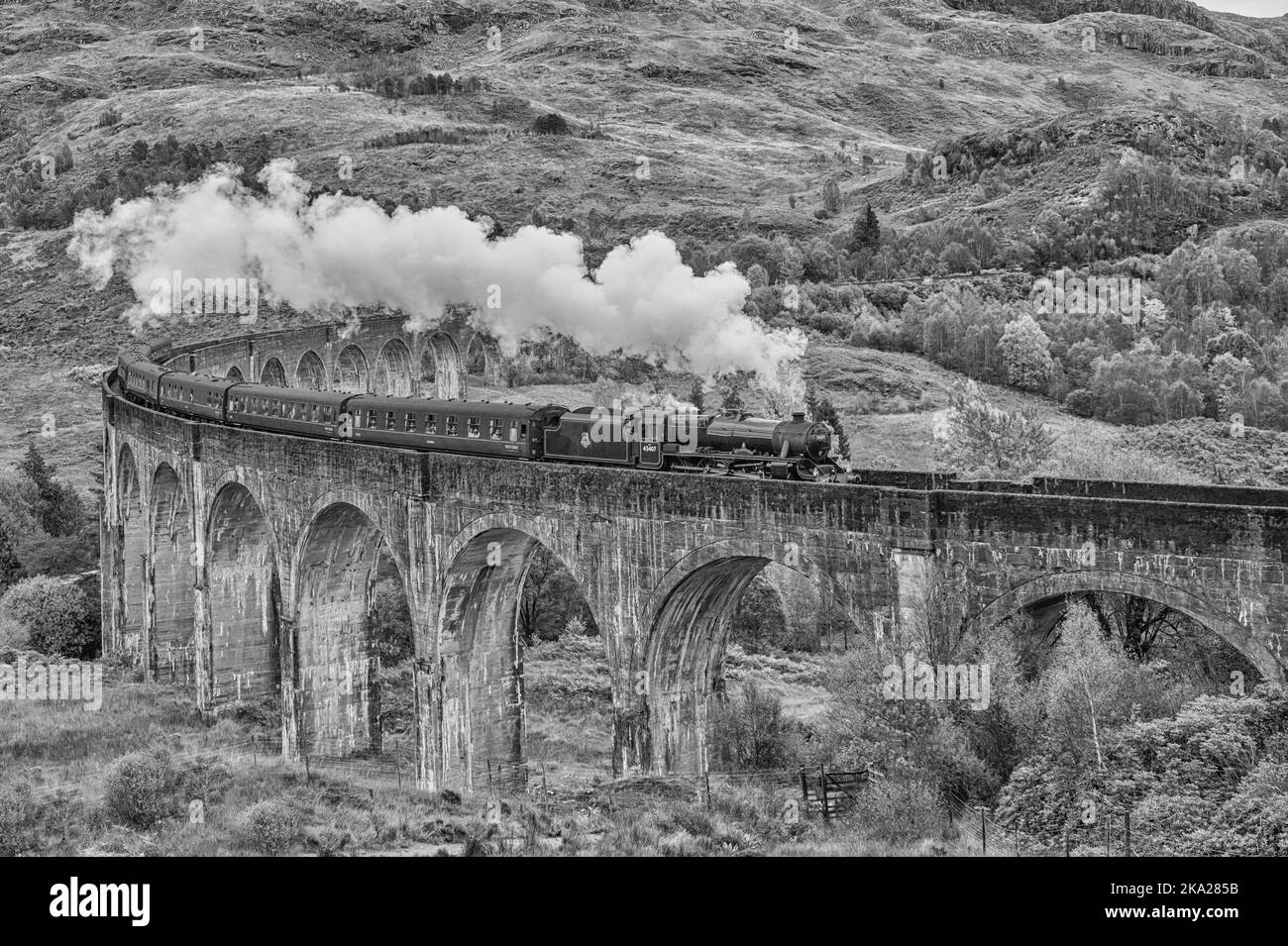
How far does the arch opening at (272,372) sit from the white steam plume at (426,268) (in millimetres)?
4796

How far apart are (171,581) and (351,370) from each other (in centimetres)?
3452

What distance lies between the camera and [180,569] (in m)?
45.8

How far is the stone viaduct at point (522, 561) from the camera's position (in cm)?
2130

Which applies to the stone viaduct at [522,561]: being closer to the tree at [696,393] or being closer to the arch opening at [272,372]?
the arch opening at [272,372]

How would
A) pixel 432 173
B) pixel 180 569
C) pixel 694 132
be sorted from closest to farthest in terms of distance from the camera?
1. pixel 180 569
2. pixel 432 173
3. pixel 694 132

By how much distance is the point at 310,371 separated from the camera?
7531 cm

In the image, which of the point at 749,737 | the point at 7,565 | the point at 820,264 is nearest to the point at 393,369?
the point at 7,565

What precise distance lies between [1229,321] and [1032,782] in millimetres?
62143

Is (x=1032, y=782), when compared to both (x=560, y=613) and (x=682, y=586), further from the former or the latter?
(x=560, y=613)

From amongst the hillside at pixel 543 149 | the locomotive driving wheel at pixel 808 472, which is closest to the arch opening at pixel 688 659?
the locomotive driving wheel at pixel 808 472

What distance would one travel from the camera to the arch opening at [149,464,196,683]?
4441 centimetres

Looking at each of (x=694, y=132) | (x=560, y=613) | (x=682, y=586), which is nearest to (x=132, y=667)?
(x=560, y=613)

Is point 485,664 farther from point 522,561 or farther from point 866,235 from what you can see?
point 866,235
